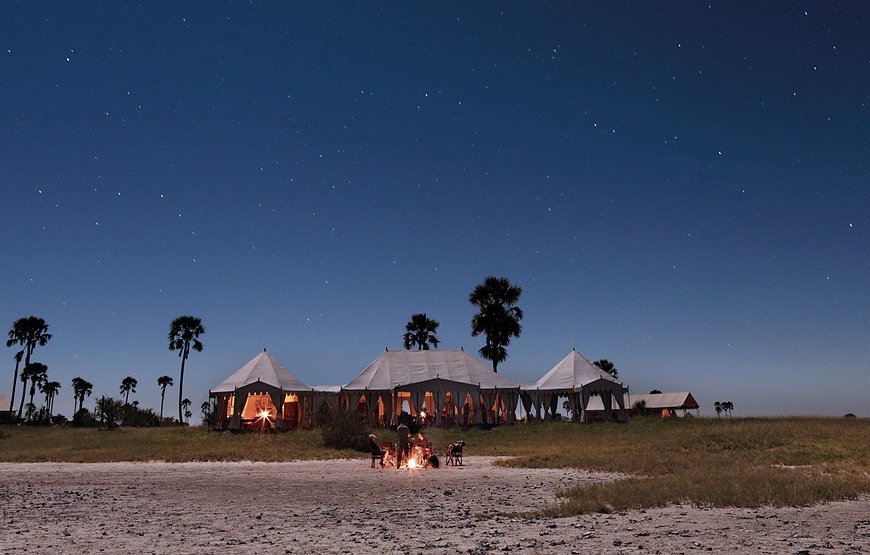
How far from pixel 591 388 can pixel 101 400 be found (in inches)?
1577

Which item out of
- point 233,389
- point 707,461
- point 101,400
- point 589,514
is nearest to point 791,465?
point 707,461

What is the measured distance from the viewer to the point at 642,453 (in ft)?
85.6

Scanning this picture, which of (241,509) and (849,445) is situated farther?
(849,445)

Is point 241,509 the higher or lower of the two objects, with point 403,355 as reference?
lower

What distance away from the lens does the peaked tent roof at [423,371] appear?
49.7 meters

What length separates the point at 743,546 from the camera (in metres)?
8.39

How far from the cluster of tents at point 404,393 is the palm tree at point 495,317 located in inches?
402

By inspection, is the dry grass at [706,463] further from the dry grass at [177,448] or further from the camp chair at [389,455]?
the dry grass at [177,448]

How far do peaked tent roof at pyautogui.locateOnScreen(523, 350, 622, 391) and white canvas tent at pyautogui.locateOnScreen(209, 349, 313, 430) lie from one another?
17.7 metres

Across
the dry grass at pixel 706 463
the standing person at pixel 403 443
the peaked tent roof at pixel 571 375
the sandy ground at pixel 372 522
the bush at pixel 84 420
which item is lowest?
the sandy ground at pixel 372 522

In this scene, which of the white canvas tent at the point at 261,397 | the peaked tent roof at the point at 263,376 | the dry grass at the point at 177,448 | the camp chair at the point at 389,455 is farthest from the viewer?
the peaked tent roof at the point at 263,376

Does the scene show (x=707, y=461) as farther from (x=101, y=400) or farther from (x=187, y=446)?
(x=101, y=400)

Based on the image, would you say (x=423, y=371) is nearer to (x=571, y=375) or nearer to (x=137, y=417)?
(x=571, y=375)

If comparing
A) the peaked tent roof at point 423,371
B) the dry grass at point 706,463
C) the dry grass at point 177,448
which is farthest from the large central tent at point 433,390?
the dry grass at point 177,448
